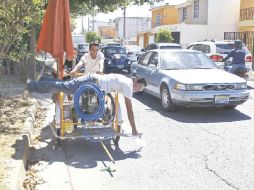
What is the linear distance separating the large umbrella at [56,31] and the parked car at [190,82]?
3037 mm

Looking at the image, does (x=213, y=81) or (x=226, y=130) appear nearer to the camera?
(x=226, y=130)

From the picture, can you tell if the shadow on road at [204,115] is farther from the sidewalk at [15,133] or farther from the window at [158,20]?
the window at [158,20]

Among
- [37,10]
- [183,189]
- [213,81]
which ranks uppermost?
[37,10]

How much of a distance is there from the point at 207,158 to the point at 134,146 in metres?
1.37

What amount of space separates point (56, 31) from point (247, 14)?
31.1 m

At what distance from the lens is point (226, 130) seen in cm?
859

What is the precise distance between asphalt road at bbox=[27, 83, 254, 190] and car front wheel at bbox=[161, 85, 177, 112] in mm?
788

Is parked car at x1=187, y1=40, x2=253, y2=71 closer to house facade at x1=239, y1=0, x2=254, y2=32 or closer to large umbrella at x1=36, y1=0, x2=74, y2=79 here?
large umbrella at x1=36, y1=0, x2=74, y2=79

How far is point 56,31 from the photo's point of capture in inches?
308

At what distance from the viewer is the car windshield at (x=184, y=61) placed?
11219 millimetres

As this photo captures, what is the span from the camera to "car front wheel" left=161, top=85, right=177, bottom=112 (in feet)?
34.0

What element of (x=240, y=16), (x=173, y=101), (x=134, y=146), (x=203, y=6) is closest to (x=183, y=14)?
(x=203, y=6)

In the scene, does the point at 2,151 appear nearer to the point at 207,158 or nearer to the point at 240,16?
the point at 207,158

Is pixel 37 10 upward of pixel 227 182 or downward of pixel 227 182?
upward
